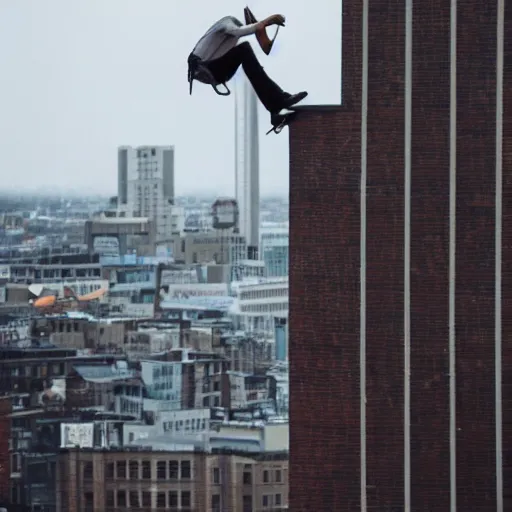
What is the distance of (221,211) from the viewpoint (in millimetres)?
48438

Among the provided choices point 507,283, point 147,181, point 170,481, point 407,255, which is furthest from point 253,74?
point 147,181

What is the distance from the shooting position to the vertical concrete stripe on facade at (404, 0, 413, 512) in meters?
7.06

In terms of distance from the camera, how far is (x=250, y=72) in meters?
6.86

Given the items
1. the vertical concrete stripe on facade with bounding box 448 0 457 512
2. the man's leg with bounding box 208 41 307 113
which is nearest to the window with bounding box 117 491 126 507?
the vertical concrete stripe on facade with bounding box 448 0 457 512

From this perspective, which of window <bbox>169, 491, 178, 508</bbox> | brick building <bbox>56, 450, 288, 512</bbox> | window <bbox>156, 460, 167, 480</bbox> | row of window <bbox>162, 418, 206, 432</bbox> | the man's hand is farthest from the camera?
row of window <bbox>162, 418, 206, 432</bbox>

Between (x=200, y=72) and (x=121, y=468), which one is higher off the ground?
(x=200, y=72)

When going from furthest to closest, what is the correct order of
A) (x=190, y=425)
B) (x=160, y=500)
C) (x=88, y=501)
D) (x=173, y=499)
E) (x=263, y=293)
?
(x=263, y=293)
(x=190, y=425)
(x=173, y=499)
(x=88, y=501)
(x=160, y=500)

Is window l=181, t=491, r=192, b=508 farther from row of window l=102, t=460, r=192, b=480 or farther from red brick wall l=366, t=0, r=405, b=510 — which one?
red brick wall l=366, t=0, r=405, b=510

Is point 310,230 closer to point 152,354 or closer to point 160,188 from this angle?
point 152,354

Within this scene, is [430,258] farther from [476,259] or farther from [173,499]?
[173,499]

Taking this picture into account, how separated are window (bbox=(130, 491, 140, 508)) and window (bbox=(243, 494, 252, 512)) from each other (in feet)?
5.47

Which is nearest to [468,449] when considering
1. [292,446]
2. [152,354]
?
[292,446]

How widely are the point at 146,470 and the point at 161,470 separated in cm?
37

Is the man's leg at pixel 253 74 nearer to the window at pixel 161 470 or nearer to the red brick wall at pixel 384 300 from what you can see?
the red brick wall at pixel 384 300
